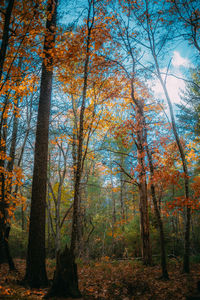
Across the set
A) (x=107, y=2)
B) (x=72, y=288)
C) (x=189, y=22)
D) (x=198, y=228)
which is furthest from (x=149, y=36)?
(x=198, y=228)

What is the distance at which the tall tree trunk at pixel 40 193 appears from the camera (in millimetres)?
4453

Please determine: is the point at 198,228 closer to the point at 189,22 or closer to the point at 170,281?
the point at 170,281

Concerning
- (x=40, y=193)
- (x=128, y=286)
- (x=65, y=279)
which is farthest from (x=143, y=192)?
(x=65, y=279)

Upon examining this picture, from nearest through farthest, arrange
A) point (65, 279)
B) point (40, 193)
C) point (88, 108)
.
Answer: point (65, 279), point (40, 193), point (88, 108)

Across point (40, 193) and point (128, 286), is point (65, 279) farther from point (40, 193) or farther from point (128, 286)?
point (40, 193)

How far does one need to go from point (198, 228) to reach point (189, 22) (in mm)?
14486

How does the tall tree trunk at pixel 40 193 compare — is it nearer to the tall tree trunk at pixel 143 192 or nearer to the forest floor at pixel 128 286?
the forest floor at pixel 128 286

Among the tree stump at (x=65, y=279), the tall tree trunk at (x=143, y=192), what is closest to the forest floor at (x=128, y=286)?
the tree stump at (x=65, y=279)

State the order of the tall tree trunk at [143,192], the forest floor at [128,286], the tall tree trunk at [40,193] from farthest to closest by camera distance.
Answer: the tall tree trunk at [143,192]
the tall tree trunk at [40,193]
the forest floor at [128,286]

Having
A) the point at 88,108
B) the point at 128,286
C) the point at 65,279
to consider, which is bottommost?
the point at 128,286

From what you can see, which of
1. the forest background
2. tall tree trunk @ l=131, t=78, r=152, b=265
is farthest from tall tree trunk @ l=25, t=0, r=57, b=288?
tall tree trunk @ l=131, t=78, r=152, b=265

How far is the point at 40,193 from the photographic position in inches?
203

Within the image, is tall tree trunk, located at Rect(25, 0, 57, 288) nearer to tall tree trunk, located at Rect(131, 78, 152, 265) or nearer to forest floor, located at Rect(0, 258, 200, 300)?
forest floor, located at Rect(0, 258, 200, 300)

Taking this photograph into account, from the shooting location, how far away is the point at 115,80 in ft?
25.8
